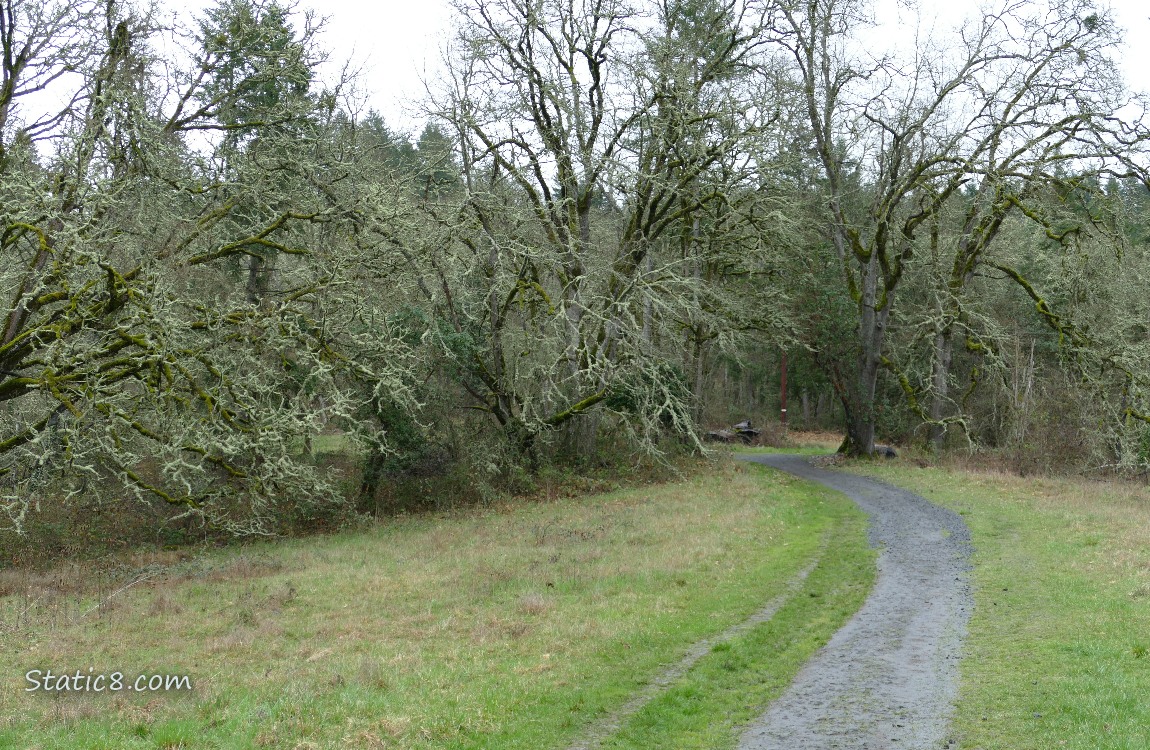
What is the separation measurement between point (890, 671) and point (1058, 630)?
8.32 ft

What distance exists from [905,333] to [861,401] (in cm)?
956

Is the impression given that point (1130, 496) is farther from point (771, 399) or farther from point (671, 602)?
point (771, 399)

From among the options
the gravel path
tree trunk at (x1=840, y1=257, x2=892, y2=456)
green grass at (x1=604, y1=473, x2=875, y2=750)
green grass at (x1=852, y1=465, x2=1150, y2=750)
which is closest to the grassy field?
green grass at (x1=604, y1=473, x2=875, y2=750)

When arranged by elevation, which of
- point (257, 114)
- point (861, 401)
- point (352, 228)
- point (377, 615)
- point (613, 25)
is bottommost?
point (377, 615)

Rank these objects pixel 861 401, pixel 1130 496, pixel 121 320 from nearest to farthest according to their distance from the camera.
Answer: pixel 121 320 < pixel 1130 496 < pixel 861 401

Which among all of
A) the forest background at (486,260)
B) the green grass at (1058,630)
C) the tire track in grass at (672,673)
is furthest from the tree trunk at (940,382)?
the tire track in grass at (672,673)

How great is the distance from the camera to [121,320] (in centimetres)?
1396

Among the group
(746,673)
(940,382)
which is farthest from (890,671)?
(940,382)

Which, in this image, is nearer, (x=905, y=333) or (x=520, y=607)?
(x=520, y=607)

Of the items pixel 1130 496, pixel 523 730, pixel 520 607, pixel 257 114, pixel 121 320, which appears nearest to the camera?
pixel 523 730

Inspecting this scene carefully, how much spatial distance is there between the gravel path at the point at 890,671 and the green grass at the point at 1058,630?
26 cm

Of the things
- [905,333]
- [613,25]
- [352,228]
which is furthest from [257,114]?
[905,333]

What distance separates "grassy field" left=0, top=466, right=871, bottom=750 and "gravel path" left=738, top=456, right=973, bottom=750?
37cm

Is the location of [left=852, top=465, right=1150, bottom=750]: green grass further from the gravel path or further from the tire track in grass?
the tire track in grass
